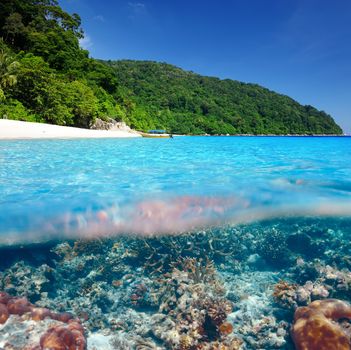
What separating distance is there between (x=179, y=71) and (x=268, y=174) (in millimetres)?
122247

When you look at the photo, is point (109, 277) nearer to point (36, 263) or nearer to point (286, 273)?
point (36, 263)

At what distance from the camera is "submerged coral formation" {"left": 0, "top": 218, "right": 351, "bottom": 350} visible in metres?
3.23

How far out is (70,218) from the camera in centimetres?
483

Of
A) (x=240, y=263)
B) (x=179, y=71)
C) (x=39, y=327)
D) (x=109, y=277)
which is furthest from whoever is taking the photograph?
(x=179, y=71)

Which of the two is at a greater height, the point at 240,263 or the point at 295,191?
the point at 295,191

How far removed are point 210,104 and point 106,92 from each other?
192ft

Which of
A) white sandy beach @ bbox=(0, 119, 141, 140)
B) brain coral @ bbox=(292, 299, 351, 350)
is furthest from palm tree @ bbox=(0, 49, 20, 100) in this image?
brain coral @ bbox=(292, 299, 351, 350)

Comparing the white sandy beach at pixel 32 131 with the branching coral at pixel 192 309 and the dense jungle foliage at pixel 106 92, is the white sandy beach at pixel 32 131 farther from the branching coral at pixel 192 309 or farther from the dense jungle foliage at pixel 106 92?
the branching coral at pixel 192 309

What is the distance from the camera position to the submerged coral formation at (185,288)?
323 cm

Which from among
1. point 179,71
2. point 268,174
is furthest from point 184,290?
point 179,71

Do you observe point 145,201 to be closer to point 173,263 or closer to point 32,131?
point 173,263

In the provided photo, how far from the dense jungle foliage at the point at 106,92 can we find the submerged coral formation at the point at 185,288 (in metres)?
26.4

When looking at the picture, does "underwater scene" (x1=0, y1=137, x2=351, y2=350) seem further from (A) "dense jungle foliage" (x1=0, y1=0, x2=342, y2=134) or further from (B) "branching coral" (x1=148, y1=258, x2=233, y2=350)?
(A) "dense jungle foliage" (x1=0, y1=0, x2=342, y2=134)

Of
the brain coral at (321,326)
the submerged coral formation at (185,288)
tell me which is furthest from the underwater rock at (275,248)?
the brain coral at (321,326)
